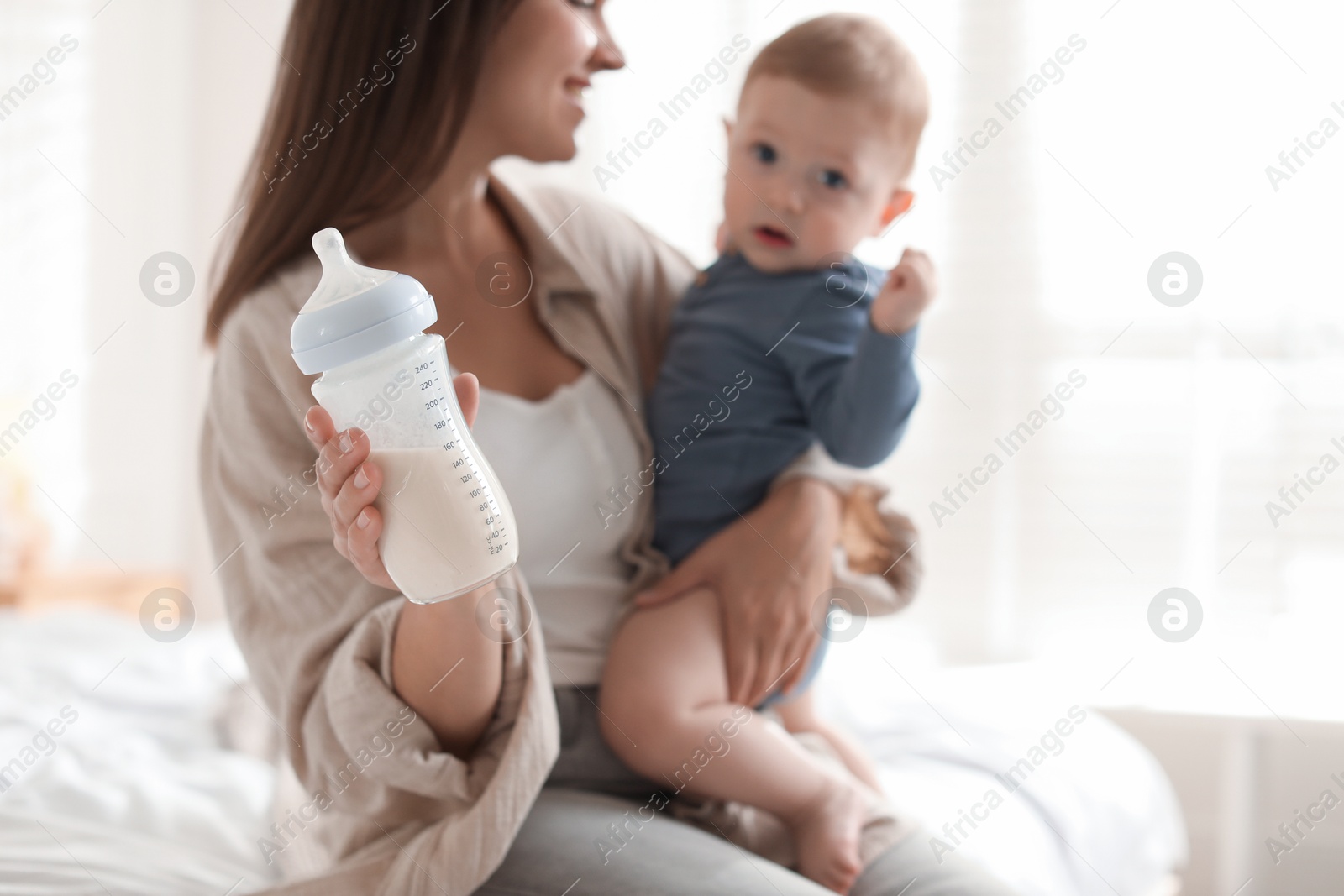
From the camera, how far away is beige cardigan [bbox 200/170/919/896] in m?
0.87

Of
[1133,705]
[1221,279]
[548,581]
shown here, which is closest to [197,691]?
[548,581]

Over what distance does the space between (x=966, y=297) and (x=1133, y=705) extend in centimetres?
91

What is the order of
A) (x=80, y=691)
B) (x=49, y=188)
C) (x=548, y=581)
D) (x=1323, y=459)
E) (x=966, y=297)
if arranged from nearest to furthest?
(x=548, y=581) < (x=80, y=691) < (x=1323, y=459) < (x=966, y=297) < (x=49, y=188)

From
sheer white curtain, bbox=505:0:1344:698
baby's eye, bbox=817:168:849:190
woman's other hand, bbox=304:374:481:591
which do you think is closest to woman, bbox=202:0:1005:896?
woman's other hand, bbox=304:374:481:591

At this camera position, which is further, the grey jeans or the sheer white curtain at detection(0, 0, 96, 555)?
the sheer white curtain at detection(0, 0, 96, 555)

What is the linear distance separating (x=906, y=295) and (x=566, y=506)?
39cm

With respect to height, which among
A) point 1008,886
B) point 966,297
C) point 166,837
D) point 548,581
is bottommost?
point 166,837

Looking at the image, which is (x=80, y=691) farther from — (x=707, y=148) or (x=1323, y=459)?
(x=1323, y=459)

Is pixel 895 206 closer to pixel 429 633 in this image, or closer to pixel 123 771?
pixel 429 633

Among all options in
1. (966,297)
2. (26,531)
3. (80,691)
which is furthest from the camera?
(26,531)

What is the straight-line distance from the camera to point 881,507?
121 cm

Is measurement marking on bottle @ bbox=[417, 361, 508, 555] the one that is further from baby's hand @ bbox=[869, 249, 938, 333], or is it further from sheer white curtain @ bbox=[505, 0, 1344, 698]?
sheer white curtain @ bbox=[505, 0, 1344, 698]

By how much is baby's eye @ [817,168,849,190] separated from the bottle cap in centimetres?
57

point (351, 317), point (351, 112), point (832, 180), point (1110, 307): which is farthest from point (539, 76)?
point (1110, 307)
